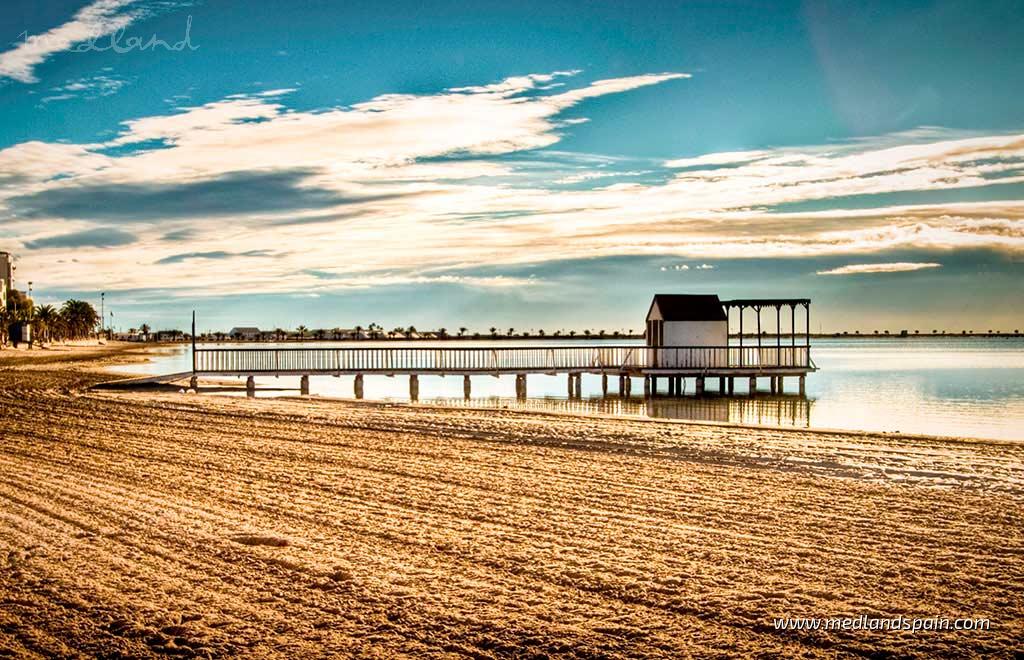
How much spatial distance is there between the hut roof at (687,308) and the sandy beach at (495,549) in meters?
22.8

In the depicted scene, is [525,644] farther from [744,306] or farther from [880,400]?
[744,306]

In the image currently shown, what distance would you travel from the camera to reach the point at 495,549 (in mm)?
6812

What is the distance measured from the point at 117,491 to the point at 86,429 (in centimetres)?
694

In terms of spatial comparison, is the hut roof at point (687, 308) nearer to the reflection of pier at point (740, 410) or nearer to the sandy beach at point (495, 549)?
the reflection of pier at point (740, 410)

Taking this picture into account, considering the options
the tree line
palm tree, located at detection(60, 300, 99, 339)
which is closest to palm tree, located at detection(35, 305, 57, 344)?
the tree line

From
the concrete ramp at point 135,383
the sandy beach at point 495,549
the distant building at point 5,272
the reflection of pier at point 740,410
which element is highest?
the distant building at point 5,272

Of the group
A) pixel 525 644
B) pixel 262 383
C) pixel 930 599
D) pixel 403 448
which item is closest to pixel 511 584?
pixel 525 644

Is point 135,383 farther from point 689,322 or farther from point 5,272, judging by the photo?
point 5,272

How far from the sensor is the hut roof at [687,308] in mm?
36031

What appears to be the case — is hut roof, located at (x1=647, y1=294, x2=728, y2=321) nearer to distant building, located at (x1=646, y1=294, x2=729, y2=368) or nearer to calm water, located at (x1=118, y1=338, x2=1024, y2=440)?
distant building, located at (x1=646, y1=294, x2=729, y2=368)

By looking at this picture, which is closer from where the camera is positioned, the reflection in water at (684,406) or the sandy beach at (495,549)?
A: the sandy beach at (495,549)

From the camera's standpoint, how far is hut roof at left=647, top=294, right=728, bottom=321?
36031 millimetres

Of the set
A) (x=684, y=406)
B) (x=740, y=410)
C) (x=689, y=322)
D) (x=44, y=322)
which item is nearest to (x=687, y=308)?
(x=689, y=322)

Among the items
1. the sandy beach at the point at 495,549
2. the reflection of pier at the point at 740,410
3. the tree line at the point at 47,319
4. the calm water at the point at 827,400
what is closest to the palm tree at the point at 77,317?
the tree line at the point at 47,319
